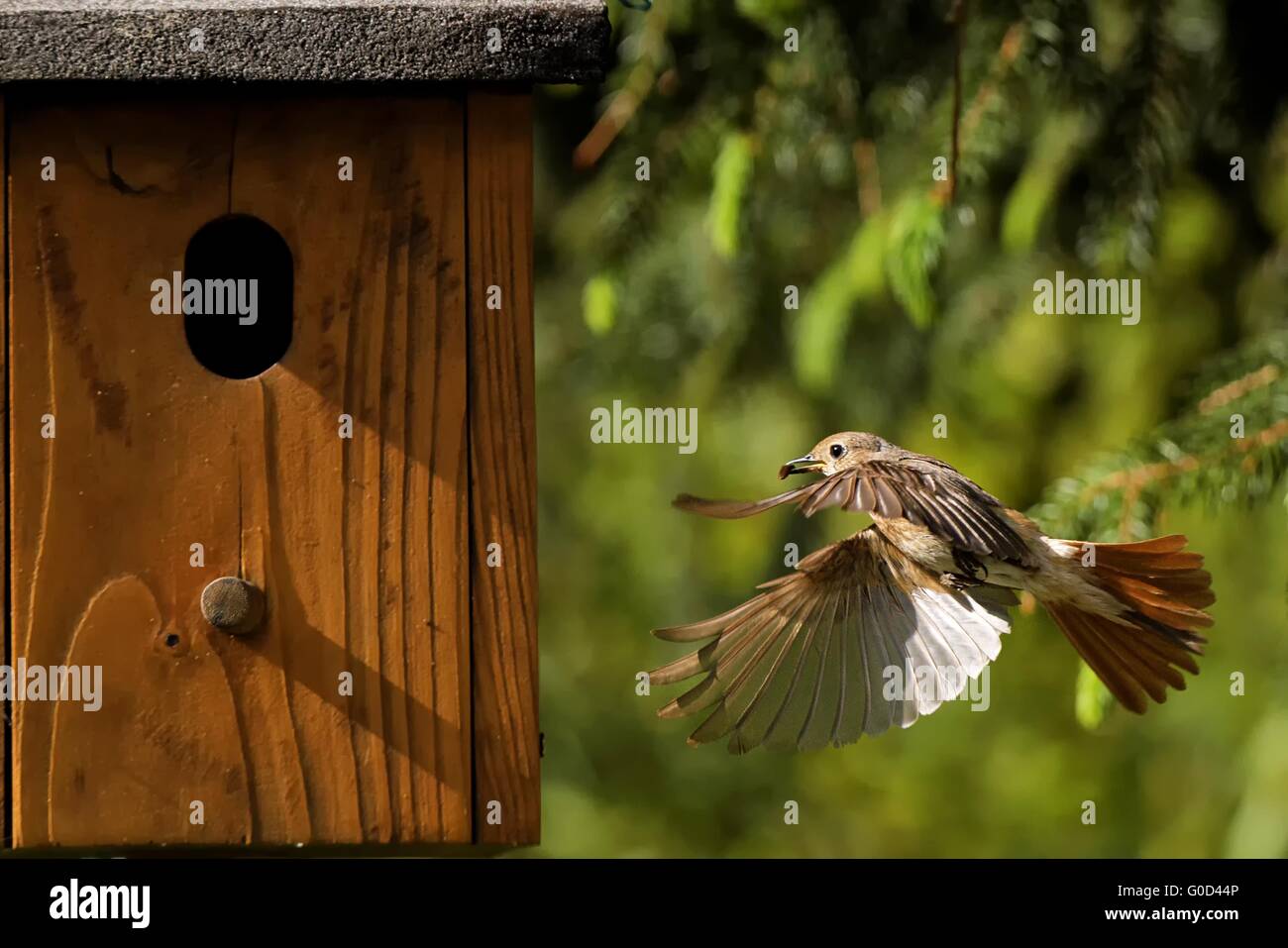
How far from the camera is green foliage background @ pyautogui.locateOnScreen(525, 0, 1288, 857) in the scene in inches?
135

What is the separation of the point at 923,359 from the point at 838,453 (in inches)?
64.7

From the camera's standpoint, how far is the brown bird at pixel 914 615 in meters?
2.64

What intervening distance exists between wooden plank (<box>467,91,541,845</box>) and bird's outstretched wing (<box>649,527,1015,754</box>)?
0.77 feet

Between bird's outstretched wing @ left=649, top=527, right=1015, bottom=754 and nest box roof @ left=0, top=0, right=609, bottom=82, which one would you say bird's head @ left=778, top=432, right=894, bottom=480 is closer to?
bird's outstretched wing @ left=649, top=527, right=1015, bottom=754

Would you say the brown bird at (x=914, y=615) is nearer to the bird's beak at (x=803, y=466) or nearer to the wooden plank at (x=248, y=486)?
the bird's beak at (x=803, y=466)

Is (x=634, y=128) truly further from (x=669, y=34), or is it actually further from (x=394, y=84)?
(x=394, y=84)

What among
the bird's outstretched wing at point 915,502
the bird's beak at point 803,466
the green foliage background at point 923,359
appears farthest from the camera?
the green foliage background at point 923,359

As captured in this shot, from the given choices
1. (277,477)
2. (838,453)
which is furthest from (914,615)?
(277,477)

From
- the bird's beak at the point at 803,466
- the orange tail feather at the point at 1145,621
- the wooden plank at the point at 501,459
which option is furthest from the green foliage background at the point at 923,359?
the wooden plank at the point at 501,459

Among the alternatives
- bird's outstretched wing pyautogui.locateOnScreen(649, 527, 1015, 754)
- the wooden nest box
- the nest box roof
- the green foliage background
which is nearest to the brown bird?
bird's outstretched wing pyautogui.locateOnScreen(649, 527, 1015, 754)

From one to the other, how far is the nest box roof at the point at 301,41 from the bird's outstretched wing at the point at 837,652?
0.88m
